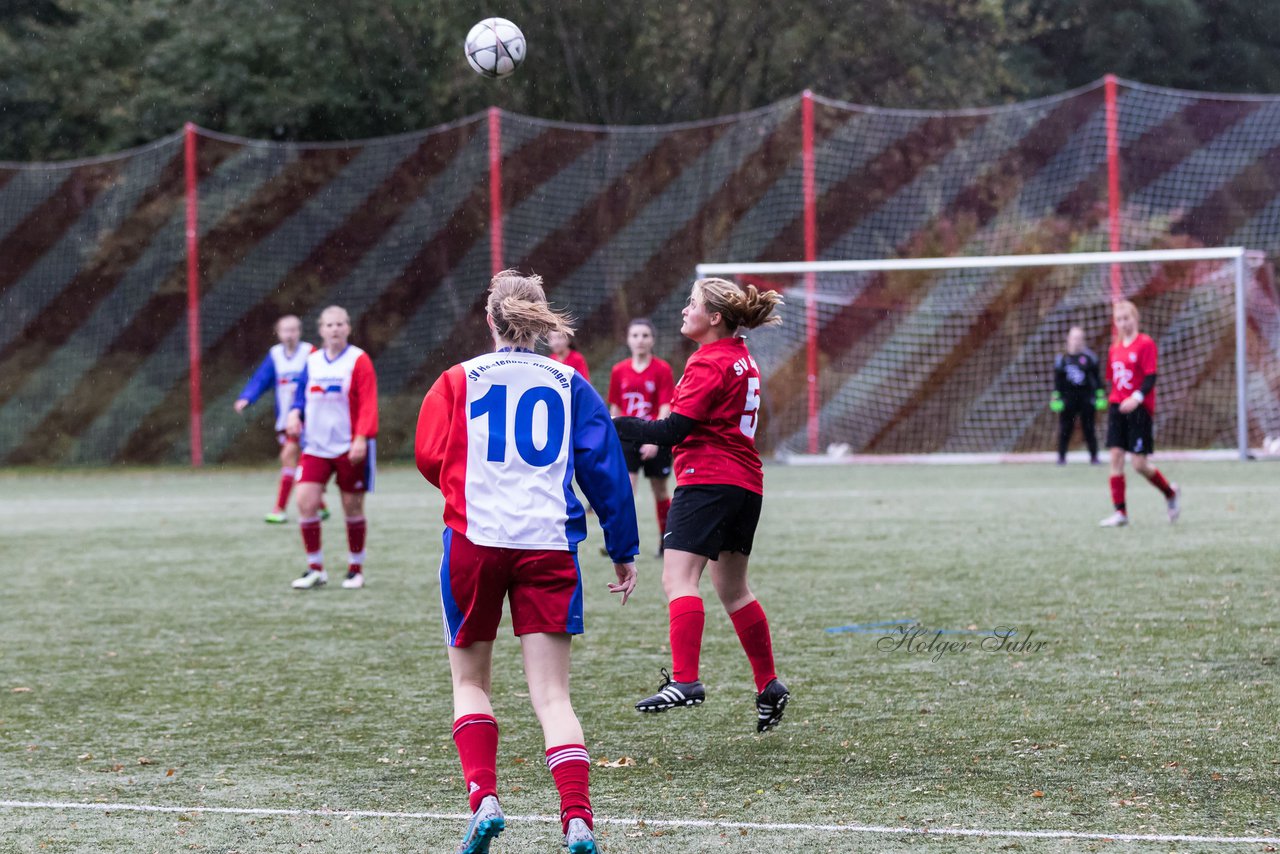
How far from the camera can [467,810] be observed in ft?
14.5

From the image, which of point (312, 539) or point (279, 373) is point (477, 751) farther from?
point (279, 373)

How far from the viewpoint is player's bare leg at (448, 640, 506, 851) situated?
3.78 m

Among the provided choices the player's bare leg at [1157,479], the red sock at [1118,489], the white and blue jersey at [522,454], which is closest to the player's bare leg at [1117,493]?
the red sock at [1118,489]

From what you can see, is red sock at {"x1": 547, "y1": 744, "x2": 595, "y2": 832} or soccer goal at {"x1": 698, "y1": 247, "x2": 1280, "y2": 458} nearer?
red sock at {"x1": 547, "y1": 744, "x2": 595, "y2": 832}

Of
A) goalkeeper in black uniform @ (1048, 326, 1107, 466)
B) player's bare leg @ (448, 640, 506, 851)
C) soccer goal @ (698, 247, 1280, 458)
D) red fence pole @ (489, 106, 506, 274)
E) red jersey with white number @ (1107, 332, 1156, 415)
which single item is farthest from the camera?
red fence pole @ (489, 106, 506, 274)

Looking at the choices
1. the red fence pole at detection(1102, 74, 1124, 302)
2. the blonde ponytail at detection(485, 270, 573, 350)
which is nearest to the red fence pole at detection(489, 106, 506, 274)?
the red fence pole at detection(1102, 74, 1124, 302)

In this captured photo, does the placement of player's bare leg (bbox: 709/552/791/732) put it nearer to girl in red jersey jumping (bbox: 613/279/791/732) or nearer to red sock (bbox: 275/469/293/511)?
girl in red jersey jumping (bbox: 613/279/791/732)

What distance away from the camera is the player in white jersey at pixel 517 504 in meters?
4.06

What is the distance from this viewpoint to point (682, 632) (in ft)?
18.1

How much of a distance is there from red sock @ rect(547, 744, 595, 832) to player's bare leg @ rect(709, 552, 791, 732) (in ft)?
4.68

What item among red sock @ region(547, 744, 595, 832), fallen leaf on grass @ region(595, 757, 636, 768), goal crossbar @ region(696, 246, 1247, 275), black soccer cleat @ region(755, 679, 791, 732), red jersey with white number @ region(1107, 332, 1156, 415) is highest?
goal crossbar @ region(696, 246, 1247, 275)

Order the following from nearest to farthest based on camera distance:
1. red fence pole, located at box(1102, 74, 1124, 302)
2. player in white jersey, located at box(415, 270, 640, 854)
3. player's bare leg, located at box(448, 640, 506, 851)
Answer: player's bare leg, located at box(448, 640, 506, 851), player in white jersey, located at box(415, 270, 640, 854), red fence pole, located at box(1102, 74, 1124, 302)
